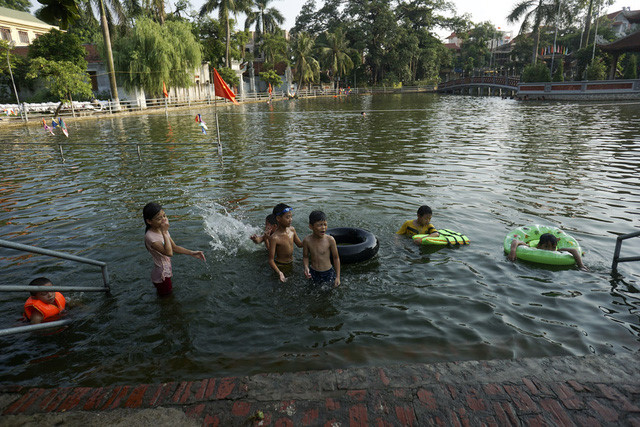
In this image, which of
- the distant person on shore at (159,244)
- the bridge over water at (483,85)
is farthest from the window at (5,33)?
the bridge over water at (483,85)

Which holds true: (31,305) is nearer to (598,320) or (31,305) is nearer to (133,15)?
(598,320)

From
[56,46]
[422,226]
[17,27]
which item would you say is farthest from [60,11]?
[17,27]

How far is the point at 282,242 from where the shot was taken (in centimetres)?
662

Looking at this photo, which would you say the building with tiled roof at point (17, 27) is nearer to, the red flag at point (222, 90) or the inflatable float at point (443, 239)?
the red flag at point (222, 90)

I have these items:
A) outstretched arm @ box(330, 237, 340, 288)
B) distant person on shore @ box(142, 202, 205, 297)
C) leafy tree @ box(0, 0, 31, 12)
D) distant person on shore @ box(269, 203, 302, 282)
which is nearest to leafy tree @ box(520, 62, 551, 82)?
distant person on shore @ box(269, 203, 302, 282)

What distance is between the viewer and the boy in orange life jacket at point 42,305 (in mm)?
5285

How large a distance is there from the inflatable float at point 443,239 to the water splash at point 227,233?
312 centimetres

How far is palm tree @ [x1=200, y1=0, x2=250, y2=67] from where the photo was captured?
49.6 metres

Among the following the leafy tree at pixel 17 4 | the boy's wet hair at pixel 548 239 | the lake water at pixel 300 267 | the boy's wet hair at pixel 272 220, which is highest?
the leafy tree at pixel 17 4

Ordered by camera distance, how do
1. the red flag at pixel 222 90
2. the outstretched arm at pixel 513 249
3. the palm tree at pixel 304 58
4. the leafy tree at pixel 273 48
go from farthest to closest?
the palm tree at pixel 304 58 < the leafy tree at pixel 273 48 < the red flag at pixel 222 90 < the outstretched arm at pixel 513 249

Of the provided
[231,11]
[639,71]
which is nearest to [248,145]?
[231,11]

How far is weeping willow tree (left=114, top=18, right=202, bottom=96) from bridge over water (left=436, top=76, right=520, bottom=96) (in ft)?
125

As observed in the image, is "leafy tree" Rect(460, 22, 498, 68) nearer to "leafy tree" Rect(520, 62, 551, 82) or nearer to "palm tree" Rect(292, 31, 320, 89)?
"palm tree" Rect(292, 31, 320, 89)

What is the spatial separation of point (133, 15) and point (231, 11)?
13.3 metres
